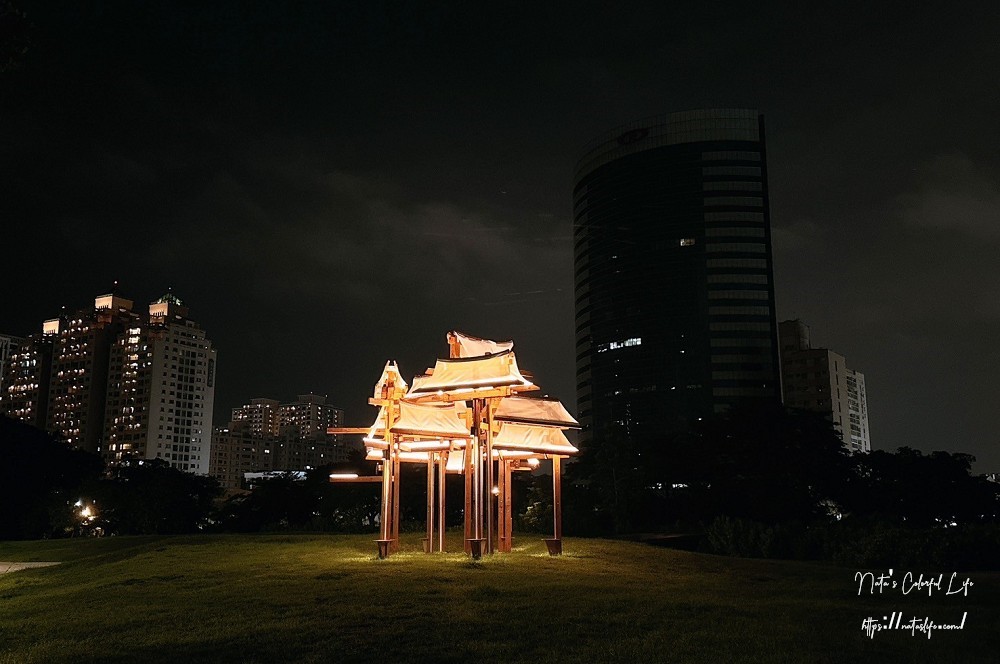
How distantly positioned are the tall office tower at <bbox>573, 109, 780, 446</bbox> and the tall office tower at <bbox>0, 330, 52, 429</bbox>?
96.4 m

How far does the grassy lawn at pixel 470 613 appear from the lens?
874cm

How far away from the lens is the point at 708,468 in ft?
145

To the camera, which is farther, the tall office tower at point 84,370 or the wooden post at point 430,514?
the tall office tower at point 84,370

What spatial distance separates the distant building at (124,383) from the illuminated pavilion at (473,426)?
4782 inches

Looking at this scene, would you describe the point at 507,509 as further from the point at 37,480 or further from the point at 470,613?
the point at 37,480

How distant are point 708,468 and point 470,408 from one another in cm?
2838

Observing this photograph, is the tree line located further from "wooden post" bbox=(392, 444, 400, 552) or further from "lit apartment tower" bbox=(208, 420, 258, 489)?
"lit apartment tower" bbox=(208, 420, 258, 489)

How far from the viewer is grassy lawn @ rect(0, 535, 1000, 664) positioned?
8.74 meters

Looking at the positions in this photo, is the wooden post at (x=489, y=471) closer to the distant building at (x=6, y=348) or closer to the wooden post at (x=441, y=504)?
the wooden post at (x=441, y=504)

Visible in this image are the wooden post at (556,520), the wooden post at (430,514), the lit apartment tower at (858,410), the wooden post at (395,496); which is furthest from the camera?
the lit apartment tower at (858,410)

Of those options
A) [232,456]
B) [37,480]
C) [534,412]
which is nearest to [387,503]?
[534,412]

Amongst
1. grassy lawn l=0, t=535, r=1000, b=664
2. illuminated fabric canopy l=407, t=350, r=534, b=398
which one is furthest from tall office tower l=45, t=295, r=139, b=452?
illuminated fabric canopy l=407, t=350, r=534, b=398

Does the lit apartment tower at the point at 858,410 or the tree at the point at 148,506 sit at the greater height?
the lit apartment tower at the point at 858,410

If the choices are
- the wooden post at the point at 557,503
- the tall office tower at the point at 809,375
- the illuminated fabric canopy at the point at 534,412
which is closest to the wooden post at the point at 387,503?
the illuminated fabric canopy at the point at 534,412
